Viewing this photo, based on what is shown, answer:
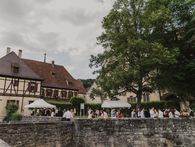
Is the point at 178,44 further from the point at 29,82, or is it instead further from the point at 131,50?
the point at 29,82

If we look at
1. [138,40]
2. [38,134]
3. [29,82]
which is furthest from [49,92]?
[38,134]

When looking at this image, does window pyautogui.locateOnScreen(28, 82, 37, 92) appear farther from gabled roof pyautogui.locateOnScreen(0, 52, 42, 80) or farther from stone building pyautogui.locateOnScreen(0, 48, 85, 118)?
gabled roof pyautogui.locateOnScreen(0, 52, 42, 80)

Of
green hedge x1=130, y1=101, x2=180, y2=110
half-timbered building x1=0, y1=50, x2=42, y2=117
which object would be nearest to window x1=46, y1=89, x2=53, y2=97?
half-timbered building x1=0, y1=50, x2=42, y2=117

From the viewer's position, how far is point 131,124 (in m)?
19.3

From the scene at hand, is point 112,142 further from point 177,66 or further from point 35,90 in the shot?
point 35,90

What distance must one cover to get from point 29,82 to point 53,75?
8.15 m

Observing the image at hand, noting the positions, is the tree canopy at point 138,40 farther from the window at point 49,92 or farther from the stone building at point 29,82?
the window at point 49,92

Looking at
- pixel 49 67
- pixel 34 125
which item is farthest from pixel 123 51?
pixel 49 67

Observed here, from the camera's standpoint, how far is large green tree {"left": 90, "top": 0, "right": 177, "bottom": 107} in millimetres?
23375

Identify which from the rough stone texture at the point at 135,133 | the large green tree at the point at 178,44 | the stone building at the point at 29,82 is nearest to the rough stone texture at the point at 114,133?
the rough stone texture at the point at 135,133

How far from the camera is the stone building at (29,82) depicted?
39.4 metres

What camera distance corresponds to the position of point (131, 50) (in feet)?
79.7

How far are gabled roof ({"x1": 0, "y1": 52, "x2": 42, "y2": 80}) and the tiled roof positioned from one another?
3.80 metres

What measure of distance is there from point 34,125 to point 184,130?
10138 mm
